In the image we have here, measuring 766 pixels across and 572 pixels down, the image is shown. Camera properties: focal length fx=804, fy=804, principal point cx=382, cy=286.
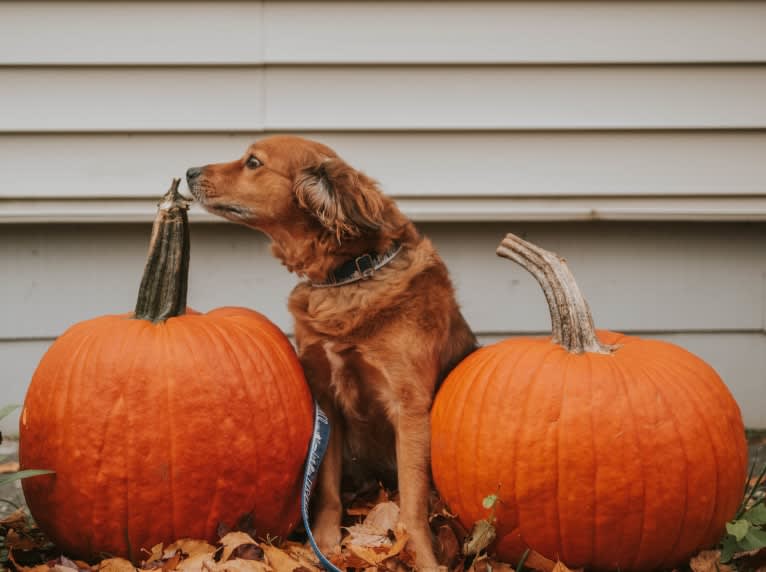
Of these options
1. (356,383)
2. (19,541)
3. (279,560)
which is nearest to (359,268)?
(356,383)

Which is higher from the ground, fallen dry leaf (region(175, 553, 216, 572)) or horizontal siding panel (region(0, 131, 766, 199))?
horizontal siding panel (region(0, 131, 766, 199))

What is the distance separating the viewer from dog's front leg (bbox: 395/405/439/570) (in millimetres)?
2273

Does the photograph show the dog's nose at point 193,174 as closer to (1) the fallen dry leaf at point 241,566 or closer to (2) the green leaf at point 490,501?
(1) the fallen dry leaf at point 241,566

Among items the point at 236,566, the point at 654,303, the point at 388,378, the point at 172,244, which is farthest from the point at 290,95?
the point at 236,566

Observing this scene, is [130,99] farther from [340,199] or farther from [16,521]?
[16,521]

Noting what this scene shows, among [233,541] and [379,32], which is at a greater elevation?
[379,32]

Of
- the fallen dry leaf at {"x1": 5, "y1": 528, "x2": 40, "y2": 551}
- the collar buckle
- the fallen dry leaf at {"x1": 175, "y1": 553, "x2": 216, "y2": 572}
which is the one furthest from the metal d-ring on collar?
the fallen dry leaf at {"x1": 5, "y1": 528, "x2": 40, "y2": 551}

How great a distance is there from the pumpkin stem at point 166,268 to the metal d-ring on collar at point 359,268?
477 mm

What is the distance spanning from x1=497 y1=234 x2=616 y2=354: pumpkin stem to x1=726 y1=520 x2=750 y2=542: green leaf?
21.4 inches

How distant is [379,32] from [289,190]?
3.88ft

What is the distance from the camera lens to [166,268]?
231 centimetres

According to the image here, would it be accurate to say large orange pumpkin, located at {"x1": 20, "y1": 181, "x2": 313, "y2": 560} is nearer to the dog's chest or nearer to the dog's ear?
the dog's chest

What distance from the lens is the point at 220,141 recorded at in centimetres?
354

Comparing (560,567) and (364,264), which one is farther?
(364,264)
